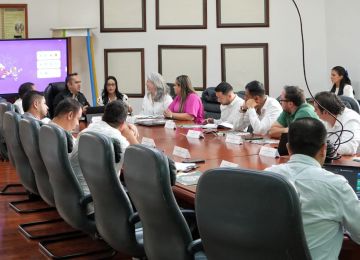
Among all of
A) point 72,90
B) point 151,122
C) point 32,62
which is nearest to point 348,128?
point 151,122

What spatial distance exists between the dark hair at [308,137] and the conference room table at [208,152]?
72cm

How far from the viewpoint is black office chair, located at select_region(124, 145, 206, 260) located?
→ 8.84 ft

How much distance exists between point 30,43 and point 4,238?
184 inches

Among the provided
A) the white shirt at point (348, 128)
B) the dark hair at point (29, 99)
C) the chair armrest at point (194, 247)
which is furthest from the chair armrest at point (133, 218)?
the dark hair at point (29, 99)

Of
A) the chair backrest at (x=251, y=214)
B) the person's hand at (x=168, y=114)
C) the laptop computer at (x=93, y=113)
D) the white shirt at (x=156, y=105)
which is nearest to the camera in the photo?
the chair backrest at (x=251, y=214)

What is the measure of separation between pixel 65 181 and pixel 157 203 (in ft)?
3.96

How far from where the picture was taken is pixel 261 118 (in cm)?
600

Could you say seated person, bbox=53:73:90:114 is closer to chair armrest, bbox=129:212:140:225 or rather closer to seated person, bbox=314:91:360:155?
seated person, bbox=314:91:360:155

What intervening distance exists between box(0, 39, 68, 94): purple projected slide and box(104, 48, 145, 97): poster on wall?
709 mm

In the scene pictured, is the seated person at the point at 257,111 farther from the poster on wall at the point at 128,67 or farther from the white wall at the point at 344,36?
the poster on wall at the point at 128,67

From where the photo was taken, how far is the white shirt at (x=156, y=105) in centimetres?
765

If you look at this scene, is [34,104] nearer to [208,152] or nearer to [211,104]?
[208,152]

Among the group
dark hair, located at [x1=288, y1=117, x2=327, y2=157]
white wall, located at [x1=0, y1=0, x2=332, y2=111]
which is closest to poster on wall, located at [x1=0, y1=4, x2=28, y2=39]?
white wall, located at [x1=0, y1=0, x2=332, y2=111]

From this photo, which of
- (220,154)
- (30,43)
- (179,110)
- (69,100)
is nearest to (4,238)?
(69,100)
